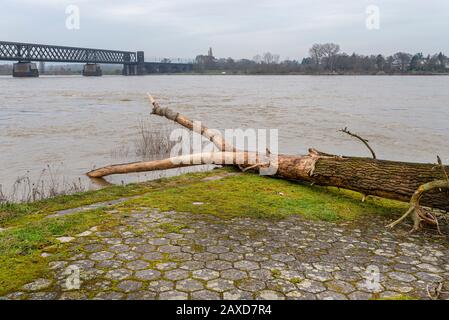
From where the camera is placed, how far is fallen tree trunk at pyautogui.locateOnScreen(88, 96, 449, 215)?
243 inches

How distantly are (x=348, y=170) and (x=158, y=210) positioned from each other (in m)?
3.34

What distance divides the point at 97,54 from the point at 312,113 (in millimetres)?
89839

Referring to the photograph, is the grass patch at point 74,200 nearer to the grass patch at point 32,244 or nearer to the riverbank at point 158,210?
the riverbank at point 158,210

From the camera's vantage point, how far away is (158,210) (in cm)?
631

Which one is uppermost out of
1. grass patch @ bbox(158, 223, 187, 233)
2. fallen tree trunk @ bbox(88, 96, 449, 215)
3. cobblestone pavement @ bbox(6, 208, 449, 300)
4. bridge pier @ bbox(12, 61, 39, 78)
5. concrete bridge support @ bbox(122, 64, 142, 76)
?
concrete bridge support @ bbox(122, 64, 142, 76)

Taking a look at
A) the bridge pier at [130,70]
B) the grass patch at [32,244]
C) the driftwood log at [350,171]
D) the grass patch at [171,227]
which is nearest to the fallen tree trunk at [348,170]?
the driftwood log at [350,171]

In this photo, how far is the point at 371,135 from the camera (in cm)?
1939

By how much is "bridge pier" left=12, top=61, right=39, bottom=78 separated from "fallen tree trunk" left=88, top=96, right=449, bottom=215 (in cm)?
11128

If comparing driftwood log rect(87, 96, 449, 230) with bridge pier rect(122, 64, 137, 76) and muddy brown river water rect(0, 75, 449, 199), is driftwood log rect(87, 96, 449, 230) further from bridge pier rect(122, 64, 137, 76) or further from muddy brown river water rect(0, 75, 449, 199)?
bridge pier rect(122, 64, 137, 76)

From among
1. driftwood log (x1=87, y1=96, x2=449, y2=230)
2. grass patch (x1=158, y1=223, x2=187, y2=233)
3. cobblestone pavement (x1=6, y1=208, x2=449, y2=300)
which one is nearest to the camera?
cobblestone pavement (x1=6, y1=208, x2=449, y2=300)

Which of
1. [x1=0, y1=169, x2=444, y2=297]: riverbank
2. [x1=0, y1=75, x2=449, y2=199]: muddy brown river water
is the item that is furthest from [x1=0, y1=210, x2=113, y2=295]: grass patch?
[x1=0, y1=75, x2=449, y2=199]: muddy brown river water

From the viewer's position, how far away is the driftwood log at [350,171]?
6105mm
